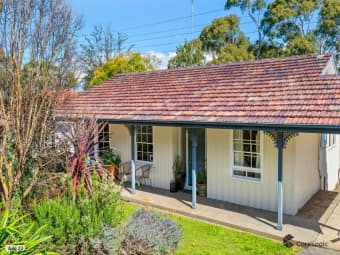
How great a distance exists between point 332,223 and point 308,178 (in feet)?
6.28

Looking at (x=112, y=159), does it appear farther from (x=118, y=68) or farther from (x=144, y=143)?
(x=118, y=68)

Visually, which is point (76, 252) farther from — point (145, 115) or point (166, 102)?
point (166, 102)

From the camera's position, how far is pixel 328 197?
9812 millimetres

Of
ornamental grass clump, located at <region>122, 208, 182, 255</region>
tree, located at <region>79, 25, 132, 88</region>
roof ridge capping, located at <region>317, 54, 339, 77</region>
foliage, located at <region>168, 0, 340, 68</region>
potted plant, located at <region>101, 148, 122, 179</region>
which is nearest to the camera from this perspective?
ornamental grass clump, located at <region>122, 208, 182, 255</region>

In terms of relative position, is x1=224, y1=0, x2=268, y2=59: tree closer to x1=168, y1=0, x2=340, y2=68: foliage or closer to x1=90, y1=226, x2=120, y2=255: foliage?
x1=168, y1=0, x2=340, y2=68: foliage

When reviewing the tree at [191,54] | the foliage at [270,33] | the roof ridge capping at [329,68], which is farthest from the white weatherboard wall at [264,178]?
the tree at [191,54]

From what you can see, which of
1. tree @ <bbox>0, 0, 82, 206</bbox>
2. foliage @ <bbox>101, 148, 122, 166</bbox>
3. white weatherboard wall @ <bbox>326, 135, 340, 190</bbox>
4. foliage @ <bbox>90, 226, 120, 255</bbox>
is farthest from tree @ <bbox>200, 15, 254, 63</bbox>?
foliage @ <bbox>90, 226, 120, 255</bbox>

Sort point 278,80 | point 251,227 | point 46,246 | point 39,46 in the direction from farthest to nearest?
point 278,80, point 251,227, point 39,46, point 46,246

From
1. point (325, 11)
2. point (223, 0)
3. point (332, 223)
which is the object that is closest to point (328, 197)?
point (332, 223)

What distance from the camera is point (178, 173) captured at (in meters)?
10.7

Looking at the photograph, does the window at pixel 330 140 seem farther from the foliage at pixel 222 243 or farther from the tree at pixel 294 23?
the tree at pixel 294 23

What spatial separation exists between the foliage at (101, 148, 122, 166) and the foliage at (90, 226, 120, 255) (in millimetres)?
7055

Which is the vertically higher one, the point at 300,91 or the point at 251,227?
the point at 300,91

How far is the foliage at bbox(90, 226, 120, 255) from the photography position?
4797 mm
